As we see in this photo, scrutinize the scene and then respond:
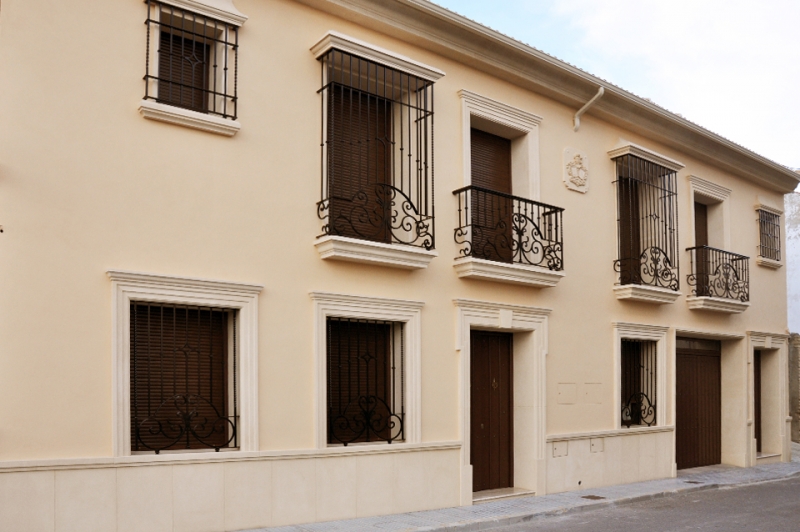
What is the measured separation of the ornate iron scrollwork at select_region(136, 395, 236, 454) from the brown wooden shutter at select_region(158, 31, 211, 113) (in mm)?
2912

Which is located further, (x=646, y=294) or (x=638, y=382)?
(x=638, y=382)

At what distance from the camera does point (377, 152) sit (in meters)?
9.88

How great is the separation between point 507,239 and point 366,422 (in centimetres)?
329

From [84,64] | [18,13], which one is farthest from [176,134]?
Answer: [18,13]

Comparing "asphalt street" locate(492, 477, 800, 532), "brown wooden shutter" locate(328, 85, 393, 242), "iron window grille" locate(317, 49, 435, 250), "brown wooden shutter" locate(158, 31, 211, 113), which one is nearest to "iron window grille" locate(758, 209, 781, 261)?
"asphalt street" locate(492, 477, 800, 532)

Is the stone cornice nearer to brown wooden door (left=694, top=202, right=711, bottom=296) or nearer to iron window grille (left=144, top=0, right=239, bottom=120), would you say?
brown wooden door (left=694, top=202, right=711, bottom=296)

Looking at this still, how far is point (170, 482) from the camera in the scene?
7.37 metres

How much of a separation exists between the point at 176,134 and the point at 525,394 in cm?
592

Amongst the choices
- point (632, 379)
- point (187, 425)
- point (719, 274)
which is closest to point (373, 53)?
point (187, 425)

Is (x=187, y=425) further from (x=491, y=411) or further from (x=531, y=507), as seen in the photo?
(x=491, y=411)

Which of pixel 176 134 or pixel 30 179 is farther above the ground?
pixel 176 134

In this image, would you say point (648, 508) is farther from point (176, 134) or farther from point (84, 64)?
point (84, 64)

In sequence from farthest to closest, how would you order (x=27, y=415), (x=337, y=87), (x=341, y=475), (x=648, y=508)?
(x=648, y=508), (x=337, y=87), (x=341, y=475), (x=27, y=415)

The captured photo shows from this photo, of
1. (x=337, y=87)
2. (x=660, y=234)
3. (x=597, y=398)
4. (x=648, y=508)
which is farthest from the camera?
(x=660, y=234)
